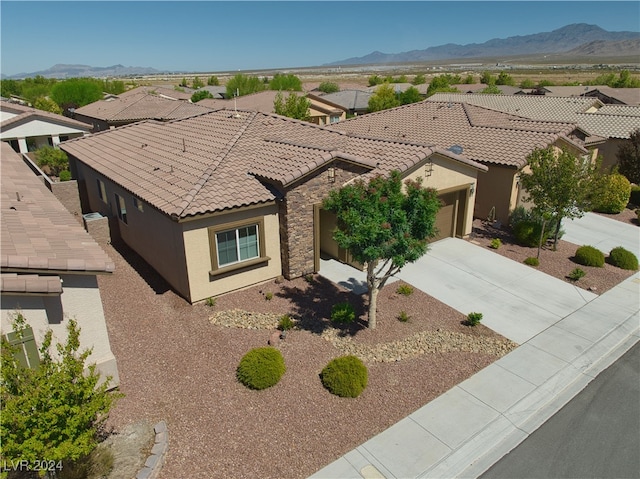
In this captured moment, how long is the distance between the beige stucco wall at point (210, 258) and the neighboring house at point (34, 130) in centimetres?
3006

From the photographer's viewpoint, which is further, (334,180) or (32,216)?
(334,180)

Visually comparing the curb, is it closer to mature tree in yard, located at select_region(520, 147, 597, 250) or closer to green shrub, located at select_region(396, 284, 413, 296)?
green shrub, located at select_region(396, 284, 413, 296)

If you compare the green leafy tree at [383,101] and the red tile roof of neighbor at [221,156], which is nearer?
the red tile roof of neighbor at [221,156]

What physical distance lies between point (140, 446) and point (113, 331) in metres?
4.78

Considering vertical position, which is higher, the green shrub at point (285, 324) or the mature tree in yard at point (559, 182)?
the mature tree in yard at point (559, 182)

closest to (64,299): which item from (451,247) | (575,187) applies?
(451,247)

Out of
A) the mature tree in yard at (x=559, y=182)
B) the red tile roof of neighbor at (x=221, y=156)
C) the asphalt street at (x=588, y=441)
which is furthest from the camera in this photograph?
the mature tree in yard at (x=559, y=182)

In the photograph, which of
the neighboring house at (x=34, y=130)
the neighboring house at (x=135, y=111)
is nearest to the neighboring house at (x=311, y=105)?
the neighboring house at (x=135, y=111)

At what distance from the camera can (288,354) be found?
1160 cm

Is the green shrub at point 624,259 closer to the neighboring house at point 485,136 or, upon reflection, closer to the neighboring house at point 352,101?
the neighboring house at point 485,136

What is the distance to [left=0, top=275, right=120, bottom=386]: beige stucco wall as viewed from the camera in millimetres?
8281

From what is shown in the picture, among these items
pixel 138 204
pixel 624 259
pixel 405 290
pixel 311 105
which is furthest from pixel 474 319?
pixel 311 105

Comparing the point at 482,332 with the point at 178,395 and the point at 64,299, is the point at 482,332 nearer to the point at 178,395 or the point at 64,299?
the point at 178,395

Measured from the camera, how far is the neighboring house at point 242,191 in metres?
13.8
